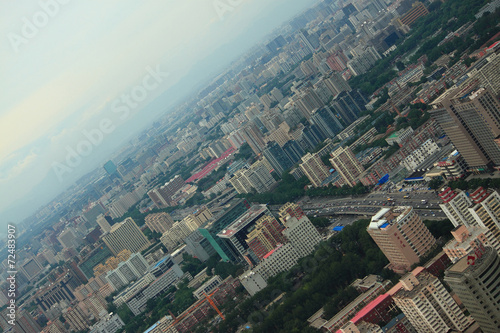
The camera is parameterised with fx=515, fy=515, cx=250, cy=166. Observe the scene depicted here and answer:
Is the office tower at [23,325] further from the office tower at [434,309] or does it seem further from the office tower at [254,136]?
the office tower at [434,309]

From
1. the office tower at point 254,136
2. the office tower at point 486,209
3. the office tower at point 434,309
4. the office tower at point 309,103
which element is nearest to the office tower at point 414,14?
the office tower at point 309,103

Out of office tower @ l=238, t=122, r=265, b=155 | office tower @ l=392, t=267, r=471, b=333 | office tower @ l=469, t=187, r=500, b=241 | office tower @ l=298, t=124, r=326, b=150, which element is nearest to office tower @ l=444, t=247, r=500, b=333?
office tower @ l=392, t=267, r=471, b=333

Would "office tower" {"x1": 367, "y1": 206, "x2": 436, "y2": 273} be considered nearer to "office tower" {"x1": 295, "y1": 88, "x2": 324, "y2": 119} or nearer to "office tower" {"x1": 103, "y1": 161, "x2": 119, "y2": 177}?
"office tower" {"x1": 295, "y1": 88, "x2": 324, "y2": 119}

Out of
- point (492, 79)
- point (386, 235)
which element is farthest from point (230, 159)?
point (386, 235)

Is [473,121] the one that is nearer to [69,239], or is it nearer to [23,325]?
[23,325]

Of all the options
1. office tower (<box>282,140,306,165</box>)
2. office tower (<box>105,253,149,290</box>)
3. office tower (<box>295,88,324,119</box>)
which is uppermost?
office tower (<box>295,88,324,119</box>)

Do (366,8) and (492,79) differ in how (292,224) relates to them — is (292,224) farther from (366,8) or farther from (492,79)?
(366,8)
